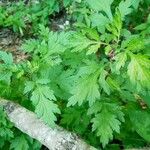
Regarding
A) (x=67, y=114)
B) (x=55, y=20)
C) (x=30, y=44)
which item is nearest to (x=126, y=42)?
(x=67, y=114)

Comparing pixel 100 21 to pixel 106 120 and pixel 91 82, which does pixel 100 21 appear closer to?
pixel 91 82

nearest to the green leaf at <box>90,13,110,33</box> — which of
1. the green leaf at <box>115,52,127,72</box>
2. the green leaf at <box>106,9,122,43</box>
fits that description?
the green leaf at <box>106,9,122,43</box>

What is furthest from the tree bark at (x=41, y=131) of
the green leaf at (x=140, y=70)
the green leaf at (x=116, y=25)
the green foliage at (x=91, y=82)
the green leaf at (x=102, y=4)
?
the green leaf at (x=102, y=4)

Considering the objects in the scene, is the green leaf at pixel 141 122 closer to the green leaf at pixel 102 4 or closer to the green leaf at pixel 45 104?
the green leaf at pixel 45 104

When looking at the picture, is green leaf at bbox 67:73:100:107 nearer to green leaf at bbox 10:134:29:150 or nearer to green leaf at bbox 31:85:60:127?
green leaf at bbox 31:85:60:127

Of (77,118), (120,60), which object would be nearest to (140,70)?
(120,60)
